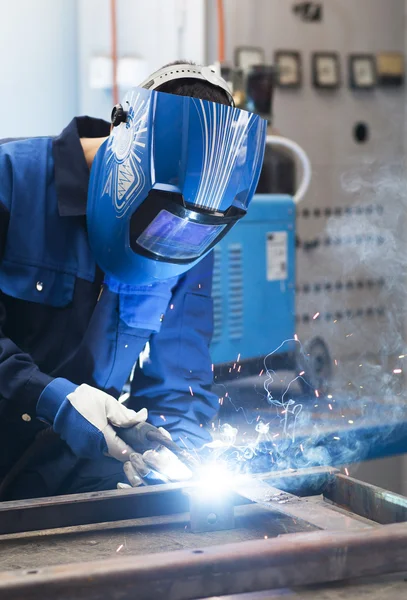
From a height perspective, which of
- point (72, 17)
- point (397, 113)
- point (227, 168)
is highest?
point (72, 17)

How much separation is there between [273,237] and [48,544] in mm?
2376

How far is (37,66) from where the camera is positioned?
4.61 m

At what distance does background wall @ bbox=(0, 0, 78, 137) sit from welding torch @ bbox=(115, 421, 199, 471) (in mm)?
3059

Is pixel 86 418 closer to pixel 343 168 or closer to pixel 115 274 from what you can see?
pixel 115 274

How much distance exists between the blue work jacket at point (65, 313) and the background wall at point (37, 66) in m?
2.53

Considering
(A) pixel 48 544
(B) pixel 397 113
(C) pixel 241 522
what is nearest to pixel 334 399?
(C) pixel 241 522

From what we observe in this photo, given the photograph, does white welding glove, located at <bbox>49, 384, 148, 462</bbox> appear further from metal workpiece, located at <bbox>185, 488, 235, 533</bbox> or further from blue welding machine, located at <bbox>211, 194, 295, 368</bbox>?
blue welding machine, located at <bbox>211, 194, 295, 368</bbox>

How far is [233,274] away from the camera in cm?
356

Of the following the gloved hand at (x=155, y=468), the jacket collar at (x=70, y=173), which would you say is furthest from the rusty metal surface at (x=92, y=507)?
the jacket collar at (x=70, y=173)

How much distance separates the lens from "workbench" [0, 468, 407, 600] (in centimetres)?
115

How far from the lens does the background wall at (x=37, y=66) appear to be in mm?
4520

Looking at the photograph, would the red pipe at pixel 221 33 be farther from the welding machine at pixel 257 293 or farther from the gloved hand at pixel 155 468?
the gloved hand at pixel 155 468

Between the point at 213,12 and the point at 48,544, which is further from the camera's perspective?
the point at 213,12

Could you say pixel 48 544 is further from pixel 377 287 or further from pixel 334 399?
pixel 377 287
